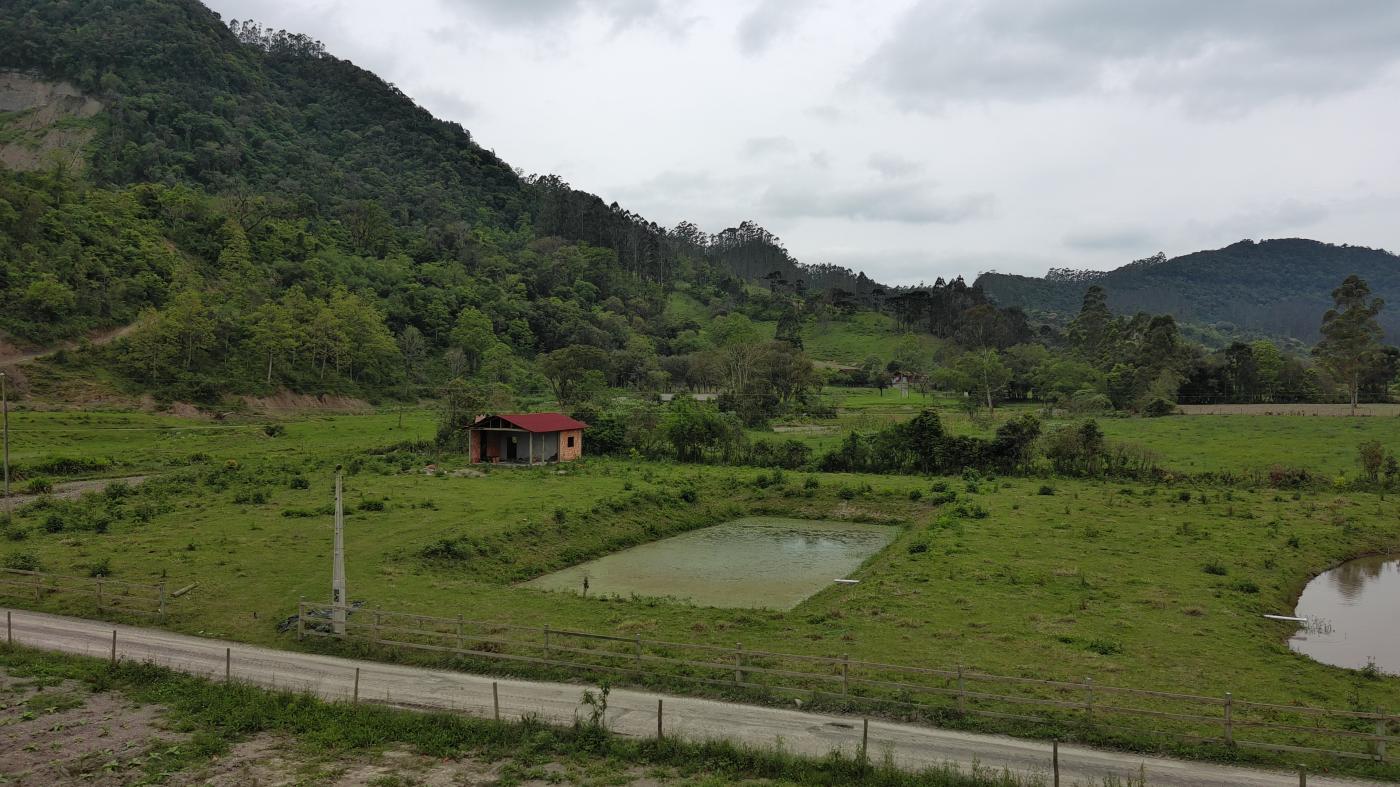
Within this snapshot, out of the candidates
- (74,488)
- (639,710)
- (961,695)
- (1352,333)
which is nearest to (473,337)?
(74,488)

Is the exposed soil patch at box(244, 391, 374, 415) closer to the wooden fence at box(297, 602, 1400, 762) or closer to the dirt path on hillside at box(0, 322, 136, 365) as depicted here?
the dirt path on hillside at box(0, 322, 136, 365)

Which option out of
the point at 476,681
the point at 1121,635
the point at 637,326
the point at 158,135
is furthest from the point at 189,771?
the point at 158,135

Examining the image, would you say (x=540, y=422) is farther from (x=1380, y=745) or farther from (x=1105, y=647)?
(x=1380, y=745)

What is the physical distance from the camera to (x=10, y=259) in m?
71.6

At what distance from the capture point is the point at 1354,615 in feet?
80.9

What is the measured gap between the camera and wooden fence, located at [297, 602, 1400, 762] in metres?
13.6

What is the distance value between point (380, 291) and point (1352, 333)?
4492 inches

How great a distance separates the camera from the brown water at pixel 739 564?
1064 inches

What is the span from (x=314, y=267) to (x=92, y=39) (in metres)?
108

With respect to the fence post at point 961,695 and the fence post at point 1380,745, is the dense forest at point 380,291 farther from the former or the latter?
the fence post at point 1380,745

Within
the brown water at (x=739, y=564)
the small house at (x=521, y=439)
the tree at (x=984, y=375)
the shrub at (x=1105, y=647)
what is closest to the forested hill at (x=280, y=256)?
the small house at (x=521, y=439)

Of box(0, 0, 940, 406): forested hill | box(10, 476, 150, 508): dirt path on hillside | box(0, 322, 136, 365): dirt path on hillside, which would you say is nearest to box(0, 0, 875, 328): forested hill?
box(0, 0, 940, 406): forested hill

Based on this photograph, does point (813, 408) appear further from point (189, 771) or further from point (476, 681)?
point (189, 771)

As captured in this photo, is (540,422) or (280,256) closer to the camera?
(540,422)
